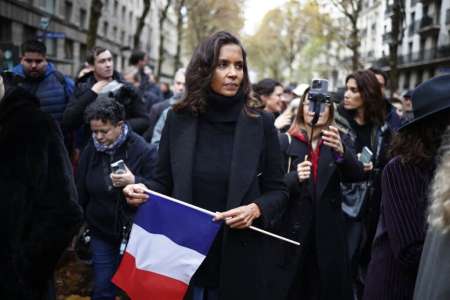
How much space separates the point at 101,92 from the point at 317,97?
7.59 feet

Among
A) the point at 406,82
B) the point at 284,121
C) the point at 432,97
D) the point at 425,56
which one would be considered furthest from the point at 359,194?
the point at 406,82

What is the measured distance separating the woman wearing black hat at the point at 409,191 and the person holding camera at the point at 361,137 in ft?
8.29

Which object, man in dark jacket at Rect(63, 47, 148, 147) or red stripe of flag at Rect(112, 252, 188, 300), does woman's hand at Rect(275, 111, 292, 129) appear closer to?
man in dark jacket at Rect(63, 47, 148, 147)

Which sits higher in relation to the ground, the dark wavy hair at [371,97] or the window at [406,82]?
the window at [406,82]

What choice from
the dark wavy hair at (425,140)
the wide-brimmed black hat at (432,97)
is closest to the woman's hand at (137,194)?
the dark wavy hair at (425,140)

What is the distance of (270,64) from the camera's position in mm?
74312

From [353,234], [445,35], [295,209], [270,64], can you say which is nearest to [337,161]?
[295,209]

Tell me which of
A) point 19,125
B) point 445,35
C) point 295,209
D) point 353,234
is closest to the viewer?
point 19,125

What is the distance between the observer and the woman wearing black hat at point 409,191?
7.66 feet

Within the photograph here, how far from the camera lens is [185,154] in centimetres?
306

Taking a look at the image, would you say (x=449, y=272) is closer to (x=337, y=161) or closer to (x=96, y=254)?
(x=337, y=161)

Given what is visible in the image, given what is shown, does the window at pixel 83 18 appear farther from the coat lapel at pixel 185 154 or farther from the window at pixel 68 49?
the coat lapel at pixel 185 154

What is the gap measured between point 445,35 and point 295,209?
4035cm

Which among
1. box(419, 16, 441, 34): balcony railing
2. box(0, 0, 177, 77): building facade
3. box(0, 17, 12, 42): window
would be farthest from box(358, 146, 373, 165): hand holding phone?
box(419, 16, 441, 34): balcony railing
